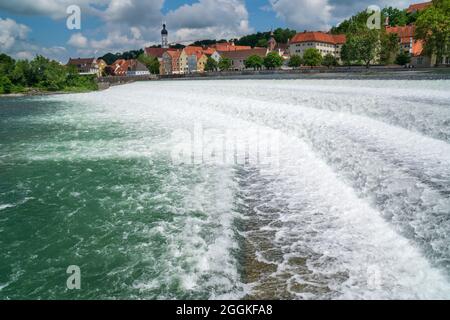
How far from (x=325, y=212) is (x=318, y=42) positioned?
374 feet

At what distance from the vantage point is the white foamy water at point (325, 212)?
504 centimetres

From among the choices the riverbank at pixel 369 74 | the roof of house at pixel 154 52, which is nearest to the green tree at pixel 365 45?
the riverbank at pixel 369 74

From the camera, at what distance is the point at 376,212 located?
692 cm

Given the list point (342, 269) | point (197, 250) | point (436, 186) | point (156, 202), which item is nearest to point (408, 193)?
point (436, 186)

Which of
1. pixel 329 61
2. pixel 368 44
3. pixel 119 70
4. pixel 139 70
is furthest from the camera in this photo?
pixel 119 70

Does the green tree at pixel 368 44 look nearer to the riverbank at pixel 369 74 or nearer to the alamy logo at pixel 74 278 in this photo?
the riverbank at pixel 369 74

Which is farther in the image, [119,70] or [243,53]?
[119,70]

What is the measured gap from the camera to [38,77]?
66.2 metres

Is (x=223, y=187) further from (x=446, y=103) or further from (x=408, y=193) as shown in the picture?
(x=446, y=103)

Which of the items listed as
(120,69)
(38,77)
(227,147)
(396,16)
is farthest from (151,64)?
(227,147)

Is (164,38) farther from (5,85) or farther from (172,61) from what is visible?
(5,85)

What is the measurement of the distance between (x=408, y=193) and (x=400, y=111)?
264 inches

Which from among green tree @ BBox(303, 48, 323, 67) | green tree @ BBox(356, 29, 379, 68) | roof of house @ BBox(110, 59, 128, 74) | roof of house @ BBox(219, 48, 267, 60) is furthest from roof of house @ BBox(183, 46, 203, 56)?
green tree @ BBox(356, 29, 379, 68)

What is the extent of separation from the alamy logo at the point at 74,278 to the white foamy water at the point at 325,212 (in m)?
0.90
